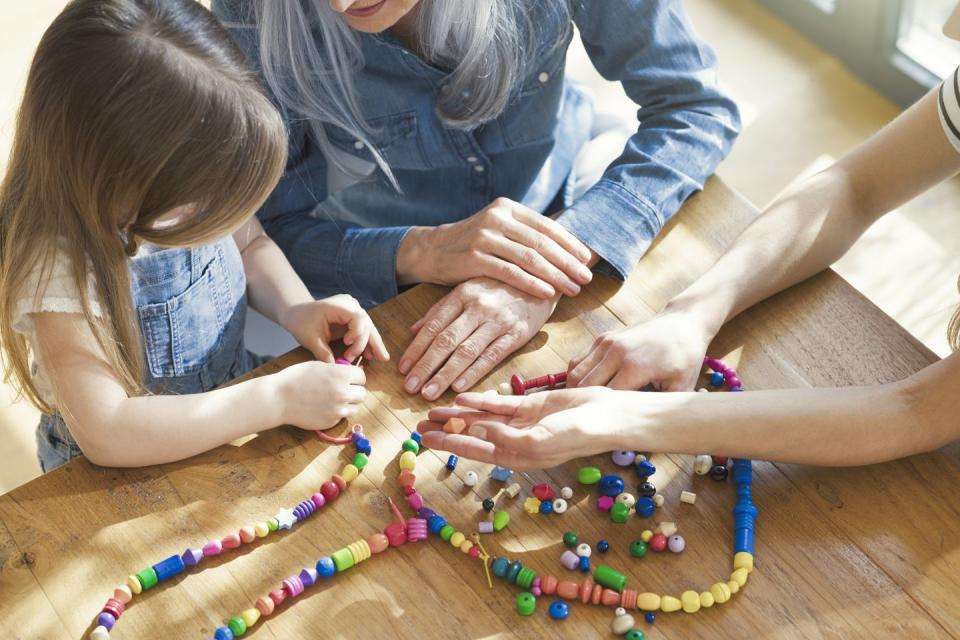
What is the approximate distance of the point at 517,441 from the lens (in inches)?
51.3

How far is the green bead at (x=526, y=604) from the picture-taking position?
1.24m

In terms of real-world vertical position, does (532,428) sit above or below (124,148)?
below

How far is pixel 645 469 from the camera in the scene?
137cm

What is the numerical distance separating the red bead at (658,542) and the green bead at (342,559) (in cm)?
36

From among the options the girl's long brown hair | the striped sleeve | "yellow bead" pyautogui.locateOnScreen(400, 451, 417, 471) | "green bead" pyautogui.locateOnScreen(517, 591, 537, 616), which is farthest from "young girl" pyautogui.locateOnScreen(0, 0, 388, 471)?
the striped sleeve

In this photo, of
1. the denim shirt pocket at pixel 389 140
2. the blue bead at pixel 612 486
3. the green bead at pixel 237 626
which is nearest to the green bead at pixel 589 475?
the blue bead at pixel 612 486

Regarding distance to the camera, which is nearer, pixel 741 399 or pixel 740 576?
pixel 740 576

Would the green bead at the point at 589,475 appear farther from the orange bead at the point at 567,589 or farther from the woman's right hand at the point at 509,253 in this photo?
the woman's right hand at the point at 509,253

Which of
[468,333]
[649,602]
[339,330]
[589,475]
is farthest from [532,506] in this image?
[339,330]

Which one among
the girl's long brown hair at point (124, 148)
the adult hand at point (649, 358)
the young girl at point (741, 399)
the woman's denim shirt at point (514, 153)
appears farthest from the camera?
the woman's denim shirt at point (514, 153)

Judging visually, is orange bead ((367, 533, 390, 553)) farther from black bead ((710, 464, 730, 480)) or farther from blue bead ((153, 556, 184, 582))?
black bead ((710, 464, 730, 480))

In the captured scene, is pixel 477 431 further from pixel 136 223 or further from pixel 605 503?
pixel 136 223

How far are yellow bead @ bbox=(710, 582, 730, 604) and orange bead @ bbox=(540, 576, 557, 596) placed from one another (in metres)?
0.18

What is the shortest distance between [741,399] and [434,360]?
42 cm
